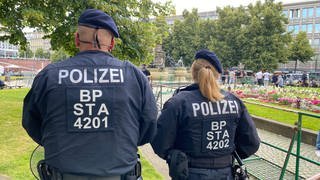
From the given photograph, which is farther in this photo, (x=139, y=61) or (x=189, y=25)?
(x=189, y=25)

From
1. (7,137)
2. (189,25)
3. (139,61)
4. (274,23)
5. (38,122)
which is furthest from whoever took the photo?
(189,25)

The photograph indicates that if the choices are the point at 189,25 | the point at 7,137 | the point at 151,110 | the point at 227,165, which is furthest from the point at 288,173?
the point at 189,25

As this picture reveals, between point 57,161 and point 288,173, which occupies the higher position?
point 57,161

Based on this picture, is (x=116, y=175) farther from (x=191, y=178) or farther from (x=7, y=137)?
(x=7, y=137)

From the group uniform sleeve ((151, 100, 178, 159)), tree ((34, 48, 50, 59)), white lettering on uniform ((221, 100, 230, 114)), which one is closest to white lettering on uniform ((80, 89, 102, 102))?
uniform sleeve ((151, 100, 178, 159))

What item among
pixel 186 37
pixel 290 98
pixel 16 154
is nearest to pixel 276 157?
pixel 16 154

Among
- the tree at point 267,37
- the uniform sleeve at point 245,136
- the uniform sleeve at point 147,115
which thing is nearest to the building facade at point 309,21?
the tree at point 267,37

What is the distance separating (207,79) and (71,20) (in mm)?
6187

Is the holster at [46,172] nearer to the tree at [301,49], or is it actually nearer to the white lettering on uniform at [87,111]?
the white lettering on uniform at [87,111]

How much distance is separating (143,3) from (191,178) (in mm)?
8173

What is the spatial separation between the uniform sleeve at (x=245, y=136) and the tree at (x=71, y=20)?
5102 millimetres

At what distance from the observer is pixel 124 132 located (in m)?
2.22

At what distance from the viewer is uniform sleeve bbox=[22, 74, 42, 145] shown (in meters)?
2.19

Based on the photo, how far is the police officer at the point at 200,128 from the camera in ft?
8.73
